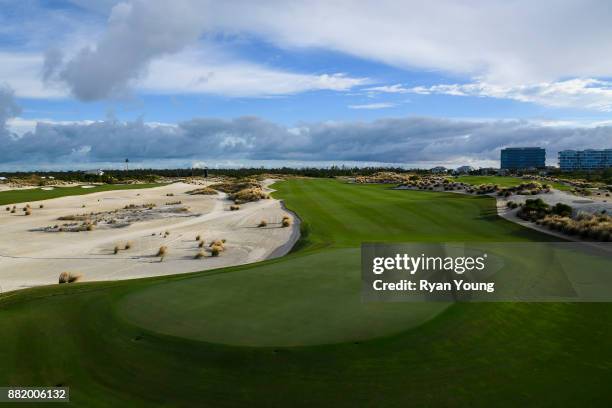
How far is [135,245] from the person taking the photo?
83.6 feet

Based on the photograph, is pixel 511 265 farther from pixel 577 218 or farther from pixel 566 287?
pixel 577 218

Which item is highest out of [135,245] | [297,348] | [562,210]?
[562,210]

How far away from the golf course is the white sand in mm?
8890

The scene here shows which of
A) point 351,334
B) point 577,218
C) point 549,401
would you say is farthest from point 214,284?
point 577,218

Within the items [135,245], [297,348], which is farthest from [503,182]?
[297,348]

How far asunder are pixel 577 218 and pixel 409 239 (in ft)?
29.7

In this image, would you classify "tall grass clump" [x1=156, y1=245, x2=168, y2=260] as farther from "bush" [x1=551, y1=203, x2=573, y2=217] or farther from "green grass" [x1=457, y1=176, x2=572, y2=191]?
"green grass" [x1=457, y1=176, x2=572, y2=191]

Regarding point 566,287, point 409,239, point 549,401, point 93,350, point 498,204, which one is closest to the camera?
point 549,401

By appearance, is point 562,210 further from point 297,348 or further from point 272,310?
point 297,348

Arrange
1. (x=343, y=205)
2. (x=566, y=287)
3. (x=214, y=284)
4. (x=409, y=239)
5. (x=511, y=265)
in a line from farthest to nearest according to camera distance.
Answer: (x=343, y=205) → (x=409, y=239) → (x=511, y=265) → (x=214, y=284) → (x=566, y=287)

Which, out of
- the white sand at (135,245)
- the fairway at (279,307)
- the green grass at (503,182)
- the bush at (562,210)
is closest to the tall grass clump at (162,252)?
the white sand at (135,245)

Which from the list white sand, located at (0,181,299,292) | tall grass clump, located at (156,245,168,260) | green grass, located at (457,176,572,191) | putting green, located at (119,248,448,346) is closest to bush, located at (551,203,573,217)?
white sand, located at (0,181,299,292)

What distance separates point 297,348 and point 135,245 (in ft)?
67.8

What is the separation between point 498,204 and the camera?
33.7 m
